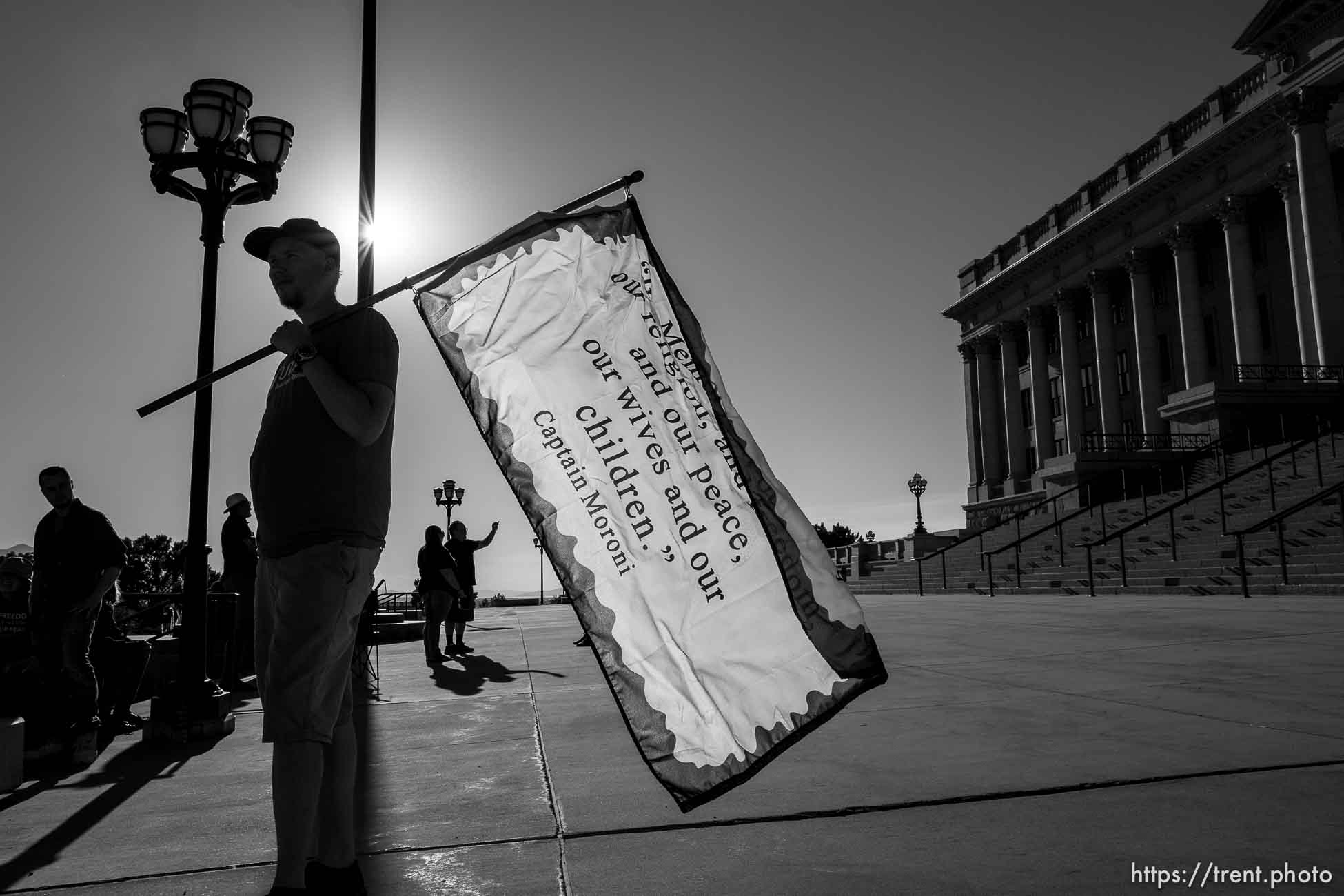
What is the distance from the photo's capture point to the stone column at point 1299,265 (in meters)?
33.3

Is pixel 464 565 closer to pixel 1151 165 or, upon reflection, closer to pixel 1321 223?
pixel 1321 223

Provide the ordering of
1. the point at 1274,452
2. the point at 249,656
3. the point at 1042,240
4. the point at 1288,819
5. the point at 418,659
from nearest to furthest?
the point at 1288,819 → the point at 249,656 → the point at 418,659 → the point at 1274,452 → the point at 1042,240

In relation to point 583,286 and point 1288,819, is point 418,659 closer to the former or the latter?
point 583,286

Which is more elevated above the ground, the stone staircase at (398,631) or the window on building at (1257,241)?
Result: the window on building at (1257,241)

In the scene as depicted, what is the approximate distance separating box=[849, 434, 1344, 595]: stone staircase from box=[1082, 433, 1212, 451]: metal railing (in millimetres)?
4195

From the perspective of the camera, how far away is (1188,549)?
19.9m

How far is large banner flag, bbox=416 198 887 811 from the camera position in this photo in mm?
2996

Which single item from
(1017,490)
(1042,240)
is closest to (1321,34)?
(1042,240)

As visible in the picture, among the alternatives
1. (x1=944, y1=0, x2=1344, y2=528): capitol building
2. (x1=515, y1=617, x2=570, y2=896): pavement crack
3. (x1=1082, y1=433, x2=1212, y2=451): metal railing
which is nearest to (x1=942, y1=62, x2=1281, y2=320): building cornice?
(x1=944, y1=0, x2=1344, y2=528): capitol building

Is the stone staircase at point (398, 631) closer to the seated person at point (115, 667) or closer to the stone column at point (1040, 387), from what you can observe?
the seated person at point (115, 667)

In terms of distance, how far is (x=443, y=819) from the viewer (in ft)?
11.9

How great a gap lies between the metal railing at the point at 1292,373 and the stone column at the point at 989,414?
22.0 meters

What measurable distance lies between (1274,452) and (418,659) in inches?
1008

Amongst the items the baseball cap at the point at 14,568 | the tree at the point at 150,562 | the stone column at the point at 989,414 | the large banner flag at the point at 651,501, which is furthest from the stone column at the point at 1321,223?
the tree at the point at 150,562
